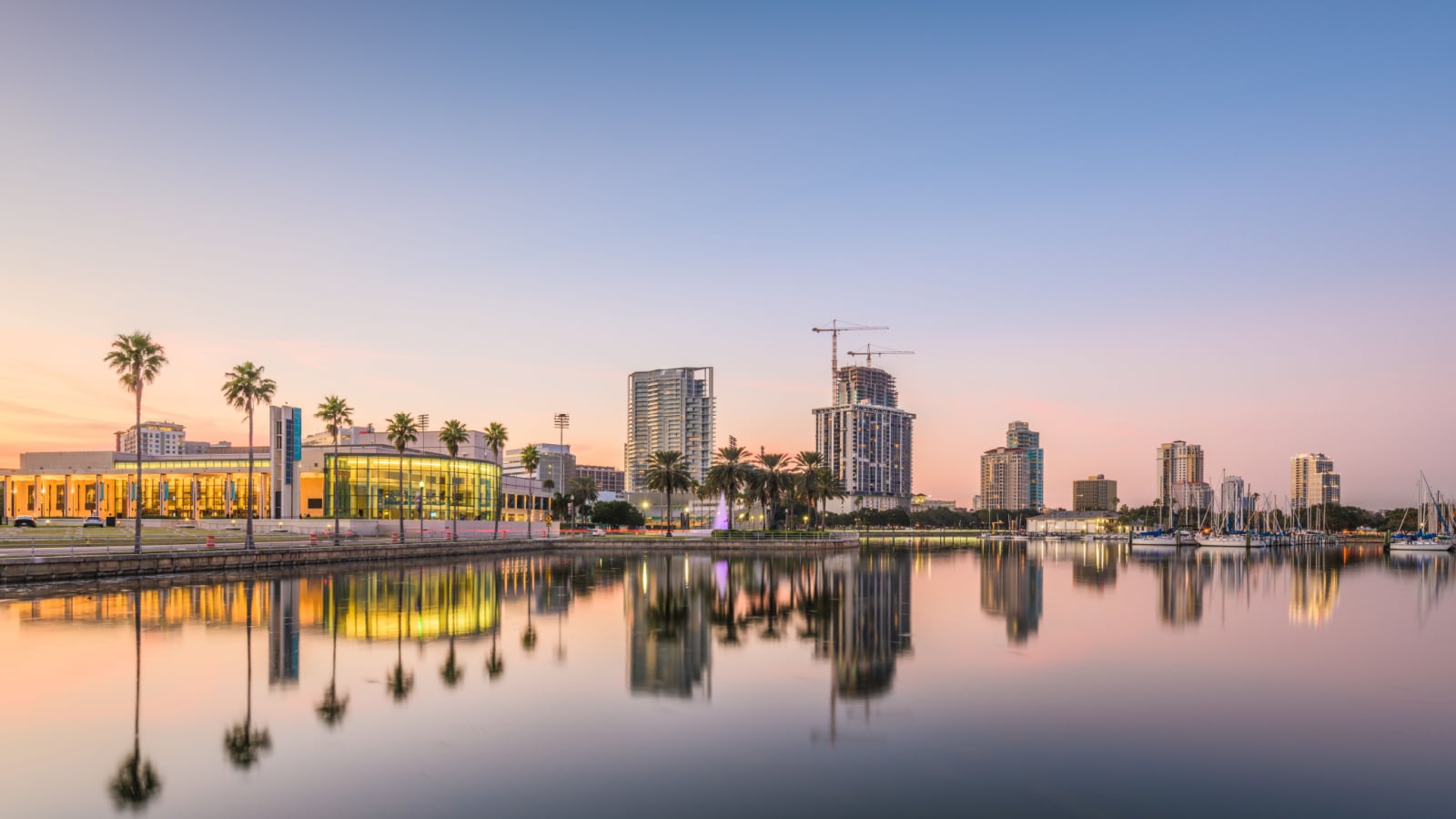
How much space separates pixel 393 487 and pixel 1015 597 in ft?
301

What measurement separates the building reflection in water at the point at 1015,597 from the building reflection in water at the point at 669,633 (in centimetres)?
1107

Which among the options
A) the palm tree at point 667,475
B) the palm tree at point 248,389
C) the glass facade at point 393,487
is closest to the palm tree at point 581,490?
the glass facade at point 393,487

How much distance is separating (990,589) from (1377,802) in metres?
38.4

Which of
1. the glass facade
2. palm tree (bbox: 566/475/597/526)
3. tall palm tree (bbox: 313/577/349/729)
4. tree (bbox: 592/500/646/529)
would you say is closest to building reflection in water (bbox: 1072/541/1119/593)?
tall palm tree (bbox: 313/577/349/729)

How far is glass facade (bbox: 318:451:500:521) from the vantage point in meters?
115

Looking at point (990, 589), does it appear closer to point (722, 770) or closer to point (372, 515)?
point (722, 770)

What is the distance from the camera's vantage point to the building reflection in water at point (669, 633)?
2139cm

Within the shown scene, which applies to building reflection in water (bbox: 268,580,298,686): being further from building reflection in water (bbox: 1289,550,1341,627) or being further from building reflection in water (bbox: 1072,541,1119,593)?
building reflection in water (bbox: 1072,541,1119,593)

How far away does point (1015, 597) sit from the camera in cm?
4681

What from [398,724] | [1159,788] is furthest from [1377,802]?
[398,724]

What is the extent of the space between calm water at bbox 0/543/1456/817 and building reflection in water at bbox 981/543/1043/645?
1.97 ft

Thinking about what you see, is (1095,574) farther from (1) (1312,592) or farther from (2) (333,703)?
(2) (333,703)

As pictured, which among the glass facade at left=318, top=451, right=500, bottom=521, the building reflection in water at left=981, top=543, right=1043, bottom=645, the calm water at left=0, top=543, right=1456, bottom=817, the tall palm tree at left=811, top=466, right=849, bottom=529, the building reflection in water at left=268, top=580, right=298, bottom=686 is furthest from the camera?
the glass facade at left=318, top=451, right=500, bottom=521

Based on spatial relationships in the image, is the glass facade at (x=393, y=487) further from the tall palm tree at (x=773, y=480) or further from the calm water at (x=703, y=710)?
the calm water at (x=703, y=710)
